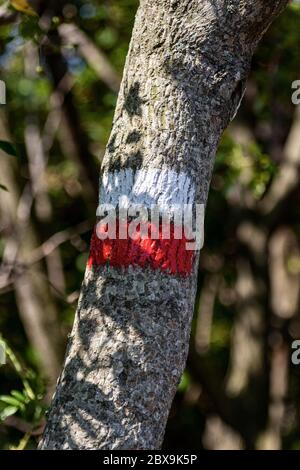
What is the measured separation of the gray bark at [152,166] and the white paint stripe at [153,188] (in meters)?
0.02

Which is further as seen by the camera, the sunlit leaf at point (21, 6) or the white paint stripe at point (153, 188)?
the sunlit leaf at point (21, 6)

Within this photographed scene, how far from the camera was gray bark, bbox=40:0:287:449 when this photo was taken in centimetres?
207

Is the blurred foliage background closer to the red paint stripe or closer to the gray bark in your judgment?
the gray bark

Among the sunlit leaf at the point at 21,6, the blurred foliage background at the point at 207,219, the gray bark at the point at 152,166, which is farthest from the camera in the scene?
the blurred foliage background at the point at 207,219

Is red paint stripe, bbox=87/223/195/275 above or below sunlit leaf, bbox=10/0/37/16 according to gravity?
below

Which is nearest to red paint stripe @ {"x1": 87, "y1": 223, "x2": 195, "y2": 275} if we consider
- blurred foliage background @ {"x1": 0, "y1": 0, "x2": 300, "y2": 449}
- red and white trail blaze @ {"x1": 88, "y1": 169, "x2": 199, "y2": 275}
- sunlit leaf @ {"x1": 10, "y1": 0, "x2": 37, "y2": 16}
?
red and white trail blaze @ {"x1": 88, "y1": 169, "x2": 199, "y2": 275}

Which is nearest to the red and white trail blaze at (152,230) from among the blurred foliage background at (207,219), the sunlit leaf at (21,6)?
the sunlit leaf at (21,6)

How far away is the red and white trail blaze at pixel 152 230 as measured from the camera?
2133 millimetres

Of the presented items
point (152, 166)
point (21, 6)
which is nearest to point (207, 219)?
point (21, 6)

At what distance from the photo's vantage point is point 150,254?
2.13 meters

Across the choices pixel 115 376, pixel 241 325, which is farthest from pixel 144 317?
pixel 241 325

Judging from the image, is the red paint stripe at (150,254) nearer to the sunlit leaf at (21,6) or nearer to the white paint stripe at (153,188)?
the white paint stripe at (153,188)

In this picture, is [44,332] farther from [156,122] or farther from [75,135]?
[156,122]

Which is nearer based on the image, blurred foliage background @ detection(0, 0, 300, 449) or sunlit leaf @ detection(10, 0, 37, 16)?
sunlit leaf @ detection(10, 0, 37, 16)
